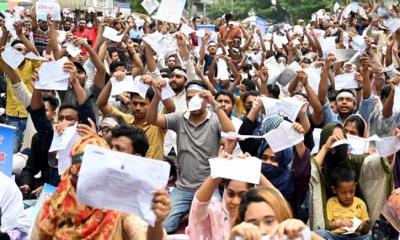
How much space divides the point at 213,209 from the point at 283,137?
925 mm

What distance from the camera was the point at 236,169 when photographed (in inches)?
160

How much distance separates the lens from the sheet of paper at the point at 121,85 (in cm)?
739

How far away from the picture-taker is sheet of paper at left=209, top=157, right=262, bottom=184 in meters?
4.06

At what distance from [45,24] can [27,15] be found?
1.16 ft

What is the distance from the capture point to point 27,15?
40.1 ft

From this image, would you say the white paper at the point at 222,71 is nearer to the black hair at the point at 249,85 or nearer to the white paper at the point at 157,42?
the black hair at the point at 249,85

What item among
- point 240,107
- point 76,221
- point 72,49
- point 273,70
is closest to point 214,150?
point 240,107

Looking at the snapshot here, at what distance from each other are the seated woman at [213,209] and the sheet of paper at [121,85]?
2873mm

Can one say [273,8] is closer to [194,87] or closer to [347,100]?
[347,100]

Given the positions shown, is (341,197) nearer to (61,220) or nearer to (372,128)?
(372,128)

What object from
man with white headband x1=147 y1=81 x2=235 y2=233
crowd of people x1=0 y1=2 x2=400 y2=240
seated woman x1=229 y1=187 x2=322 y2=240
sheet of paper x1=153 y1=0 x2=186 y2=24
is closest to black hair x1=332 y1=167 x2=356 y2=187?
crowd of people x1=0 y1=2 x2=400 y2=240

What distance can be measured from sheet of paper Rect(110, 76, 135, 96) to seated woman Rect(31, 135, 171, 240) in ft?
11.7

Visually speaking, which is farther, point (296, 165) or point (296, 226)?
point (296, 165)

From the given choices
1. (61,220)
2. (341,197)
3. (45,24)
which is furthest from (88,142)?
(45,24)
